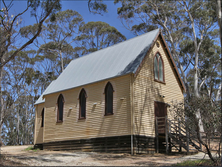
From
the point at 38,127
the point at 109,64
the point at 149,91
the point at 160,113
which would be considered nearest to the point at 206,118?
the point at 149,91

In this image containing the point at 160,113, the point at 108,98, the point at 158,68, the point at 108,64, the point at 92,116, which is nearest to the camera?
the point at 108,98

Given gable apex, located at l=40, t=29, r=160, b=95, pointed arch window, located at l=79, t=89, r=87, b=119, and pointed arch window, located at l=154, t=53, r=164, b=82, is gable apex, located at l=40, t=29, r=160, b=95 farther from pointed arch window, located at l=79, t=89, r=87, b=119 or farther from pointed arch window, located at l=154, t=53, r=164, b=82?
pointed arch window, located at l=154, t=53, r=164, b=82

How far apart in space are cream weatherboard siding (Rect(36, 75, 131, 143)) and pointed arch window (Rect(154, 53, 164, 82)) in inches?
130

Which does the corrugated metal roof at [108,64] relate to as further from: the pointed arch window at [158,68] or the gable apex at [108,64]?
the pointed arch window at [158,68]

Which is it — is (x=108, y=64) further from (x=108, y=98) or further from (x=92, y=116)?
(x=92, y=116)

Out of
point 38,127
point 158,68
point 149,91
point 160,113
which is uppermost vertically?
point 158,68

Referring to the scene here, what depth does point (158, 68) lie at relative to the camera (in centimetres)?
2097

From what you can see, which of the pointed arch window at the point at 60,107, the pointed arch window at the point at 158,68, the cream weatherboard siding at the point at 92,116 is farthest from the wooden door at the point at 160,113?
the pointed arch window at the point at 60,107

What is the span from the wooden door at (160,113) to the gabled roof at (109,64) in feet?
11.6

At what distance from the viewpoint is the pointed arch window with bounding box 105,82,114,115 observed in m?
19.2

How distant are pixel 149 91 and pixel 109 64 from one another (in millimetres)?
3840

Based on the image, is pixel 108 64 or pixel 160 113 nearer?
pixel 160 113

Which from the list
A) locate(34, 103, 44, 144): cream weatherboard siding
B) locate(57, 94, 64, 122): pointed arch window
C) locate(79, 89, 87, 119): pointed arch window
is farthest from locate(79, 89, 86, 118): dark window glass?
locate(34, 103, 44, 144): cream weatherboard siding

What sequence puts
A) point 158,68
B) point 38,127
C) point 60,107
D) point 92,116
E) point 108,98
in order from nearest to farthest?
point 108,98 → point 92,116 → point 158,68 → point 60,107 → point 38,127
